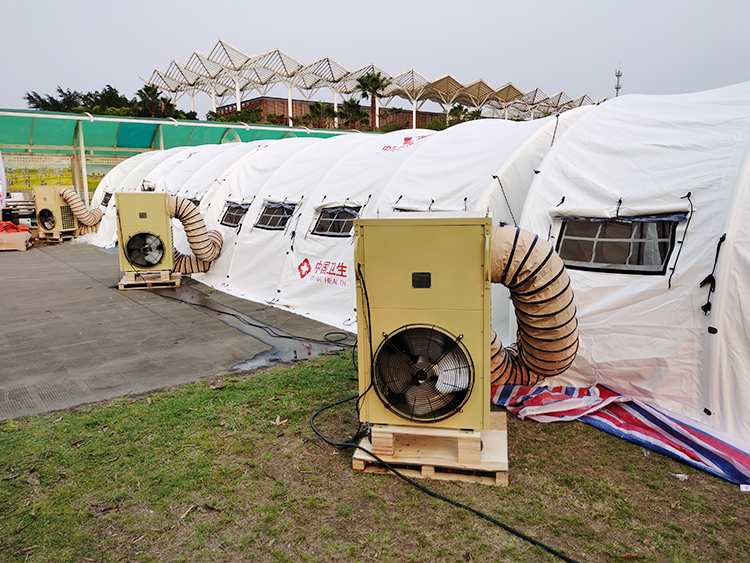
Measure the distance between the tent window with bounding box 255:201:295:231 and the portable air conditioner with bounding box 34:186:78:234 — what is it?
37.8 feet

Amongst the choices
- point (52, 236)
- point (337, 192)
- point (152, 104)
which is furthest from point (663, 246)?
point (152, 104)

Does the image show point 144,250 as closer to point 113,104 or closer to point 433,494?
point 433,494

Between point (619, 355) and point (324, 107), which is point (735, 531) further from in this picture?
point (324, 107)

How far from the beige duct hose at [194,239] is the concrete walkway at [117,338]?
440mm

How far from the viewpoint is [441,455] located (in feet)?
13.6

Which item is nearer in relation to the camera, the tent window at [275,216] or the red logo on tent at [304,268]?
the red logo on tent at [304,268]

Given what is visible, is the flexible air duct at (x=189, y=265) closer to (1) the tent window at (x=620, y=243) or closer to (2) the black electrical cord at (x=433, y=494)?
(2) the black electrical cord at (x=433, y=494)

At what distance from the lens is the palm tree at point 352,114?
47406mm

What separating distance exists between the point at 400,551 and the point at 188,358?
4.51 meters

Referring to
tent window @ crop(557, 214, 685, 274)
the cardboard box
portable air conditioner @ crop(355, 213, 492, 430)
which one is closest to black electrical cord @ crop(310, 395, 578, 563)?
portable air conditioner @ crop(355, 213, 492, 430)

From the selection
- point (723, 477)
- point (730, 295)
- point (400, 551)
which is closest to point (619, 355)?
point (730, 295)

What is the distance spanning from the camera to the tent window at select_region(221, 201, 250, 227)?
12.0 m

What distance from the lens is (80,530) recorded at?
3.45 m

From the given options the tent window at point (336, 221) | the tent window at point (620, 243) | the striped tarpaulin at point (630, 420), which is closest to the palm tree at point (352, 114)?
the tent window at point (336, 221)
